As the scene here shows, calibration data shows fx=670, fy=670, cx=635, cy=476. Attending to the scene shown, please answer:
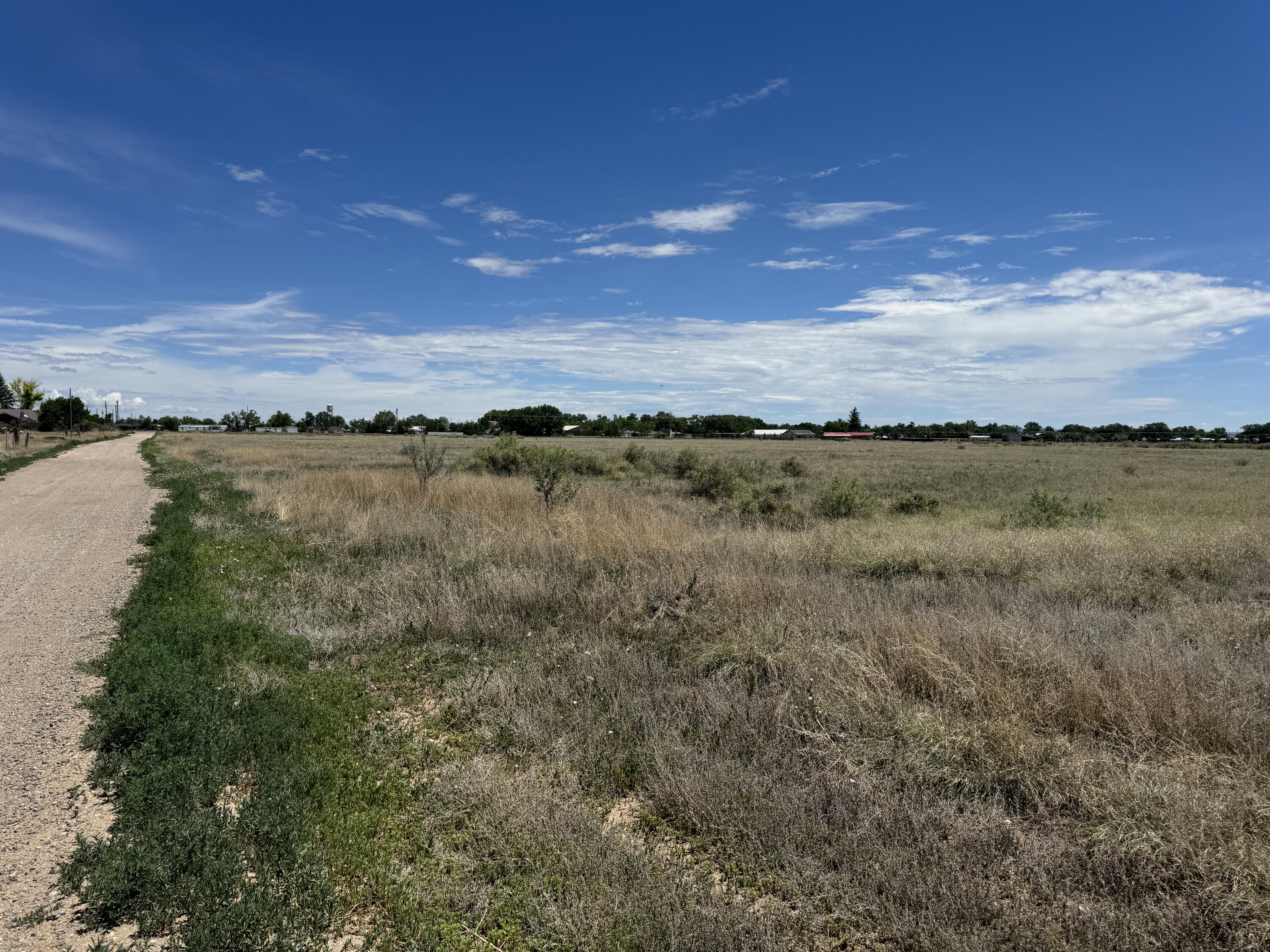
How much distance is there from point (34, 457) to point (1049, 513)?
137 ft

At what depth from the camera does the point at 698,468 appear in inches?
1009

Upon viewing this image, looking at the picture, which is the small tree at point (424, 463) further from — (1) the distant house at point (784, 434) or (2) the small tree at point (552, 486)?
(1) the distant house at point (784, 434)

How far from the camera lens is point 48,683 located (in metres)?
5.43

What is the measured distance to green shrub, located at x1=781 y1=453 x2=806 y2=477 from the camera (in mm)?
32062

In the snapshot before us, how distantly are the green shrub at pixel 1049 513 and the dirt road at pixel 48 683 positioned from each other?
46.4 feet

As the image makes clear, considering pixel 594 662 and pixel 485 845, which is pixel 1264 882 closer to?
pixel 485 845

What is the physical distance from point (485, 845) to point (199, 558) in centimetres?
887

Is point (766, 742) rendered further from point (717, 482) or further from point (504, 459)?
point (504, 459)

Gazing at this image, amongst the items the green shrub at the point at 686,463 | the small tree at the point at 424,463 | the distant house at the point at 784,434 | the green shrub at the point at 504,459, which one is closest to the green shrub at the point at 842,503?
the green shrub at the point at 686,463

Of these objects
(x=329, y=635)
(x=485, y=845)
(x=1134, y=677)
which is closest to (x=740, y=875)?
(x=485, y=845)

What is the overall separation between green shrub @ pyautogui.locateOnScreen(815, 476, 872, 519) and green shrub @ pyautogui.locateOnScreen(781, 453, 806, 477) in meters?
13.5

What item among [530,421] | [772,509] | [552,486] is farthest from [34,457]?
[530,421]

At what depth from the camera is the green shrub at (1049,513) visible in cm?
1408

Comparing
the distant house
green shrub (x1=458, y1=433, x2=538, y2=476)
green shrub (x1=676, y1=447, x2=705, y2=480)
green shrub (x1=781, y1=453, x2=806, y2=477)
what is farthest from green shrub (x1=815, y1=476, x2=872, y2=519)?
the distant house
